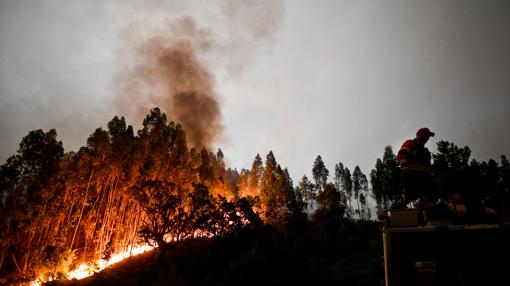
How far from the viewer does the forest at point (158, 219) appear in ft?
85.8

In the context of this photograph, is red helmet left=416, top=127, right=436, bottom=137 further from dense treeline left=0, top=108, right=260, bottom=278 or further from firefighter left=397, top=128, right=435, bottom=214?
→ dense treeline left=0, top=108, right=260, bottom=278

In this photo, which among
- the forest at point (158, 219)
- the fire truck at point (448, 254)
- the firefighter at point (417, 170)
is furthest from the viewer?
the forest at point (158, 219)

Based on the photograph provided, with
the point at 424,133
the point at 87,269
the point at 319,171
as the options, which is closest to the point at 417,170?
the point at 424,133

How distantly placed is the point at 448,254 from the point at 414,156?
2.42 m

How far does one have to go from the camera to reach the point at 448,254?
3.87m

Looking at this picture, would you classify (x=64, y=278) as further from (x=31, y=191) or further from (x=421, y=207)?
(x=421, y=207)

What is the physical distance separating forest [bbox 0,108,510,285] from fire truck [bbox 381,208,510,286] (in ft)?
51.1

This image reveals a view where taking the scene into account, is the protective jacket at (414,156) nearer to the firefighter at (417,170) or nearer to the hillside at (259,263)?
the firefighter at (417,170)

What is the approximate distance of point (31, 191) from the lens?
28.1 m

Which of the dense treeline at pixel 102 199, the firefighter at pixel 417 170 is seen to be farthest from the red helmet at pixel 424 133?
the dense treeline at pixel 102 199

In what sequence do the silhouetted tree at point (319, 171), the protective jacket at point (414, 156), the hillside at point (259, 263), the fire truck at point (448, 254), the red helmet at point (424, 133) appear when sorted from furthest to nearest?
the silhouetted tree at point (319, 171) → the hillside at point (259, 263) → the red helmet at point (424, 133) → the protective jacket at point (414, 156) → the fire truck at point (448, 254)

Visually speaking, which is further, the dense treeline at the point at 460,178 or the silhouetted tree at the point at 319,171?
the silhouetted tree at the point at 319,171

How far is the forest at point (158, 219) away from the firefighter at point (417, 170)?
1375cm

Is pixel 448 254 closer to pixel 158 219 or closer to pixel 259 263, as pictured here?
pixel 259 263
